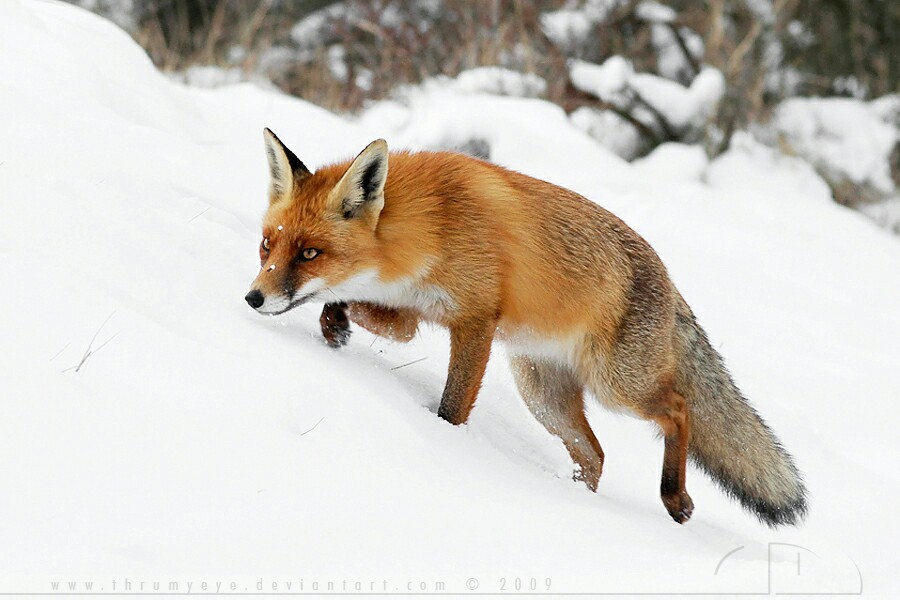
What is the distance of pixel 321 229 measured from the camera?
3699 millimetres

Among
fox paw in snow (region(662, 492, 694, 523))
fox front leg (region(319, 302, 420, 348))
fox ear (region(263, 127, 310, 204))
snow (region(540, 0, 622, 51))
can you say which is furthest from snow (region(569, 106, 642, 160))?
fox ear (region(263, 127, 310, 204))

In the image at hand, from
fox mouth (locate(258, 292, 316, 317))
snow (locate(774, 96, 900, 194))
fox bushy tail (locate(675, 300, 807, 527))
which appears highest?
fox mouth (locate(258, 292, 316, 317))

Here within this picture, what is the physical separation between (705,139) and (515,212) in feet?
22.3

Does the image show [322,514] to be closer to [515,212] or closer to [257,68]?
[515,212]

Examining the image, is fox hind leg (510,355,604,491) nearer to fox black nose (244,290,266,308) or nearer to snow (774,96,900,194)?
fox black nose (244,290,266,308)

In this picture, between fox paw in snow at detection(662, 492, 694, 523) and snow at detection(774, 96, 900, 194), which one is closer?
fox paw in snow at detection(662, 492, 694, 523)

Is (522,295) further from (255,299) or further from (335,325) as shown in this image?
(255,299)

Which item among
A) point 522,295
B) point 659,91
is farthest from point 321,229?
point 659,91

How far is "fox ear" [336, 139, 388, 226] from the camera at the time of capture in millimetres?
3672

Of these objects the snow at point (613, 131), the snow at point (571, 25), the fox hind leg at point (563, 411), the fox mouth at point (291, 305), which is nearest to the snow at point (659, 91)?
the snow at point (613, 131)

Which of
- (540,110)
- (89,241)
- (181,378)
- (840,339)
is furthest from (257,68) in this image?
(181,378)

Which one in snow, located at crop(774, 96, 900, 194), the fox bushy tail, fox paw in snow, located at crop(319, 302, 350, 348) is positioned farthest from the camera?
snow, located at crop(774, 96, 900, 194)

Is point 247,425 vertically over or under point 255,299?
over

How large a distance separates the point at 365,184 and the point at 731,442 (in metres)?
2.19
